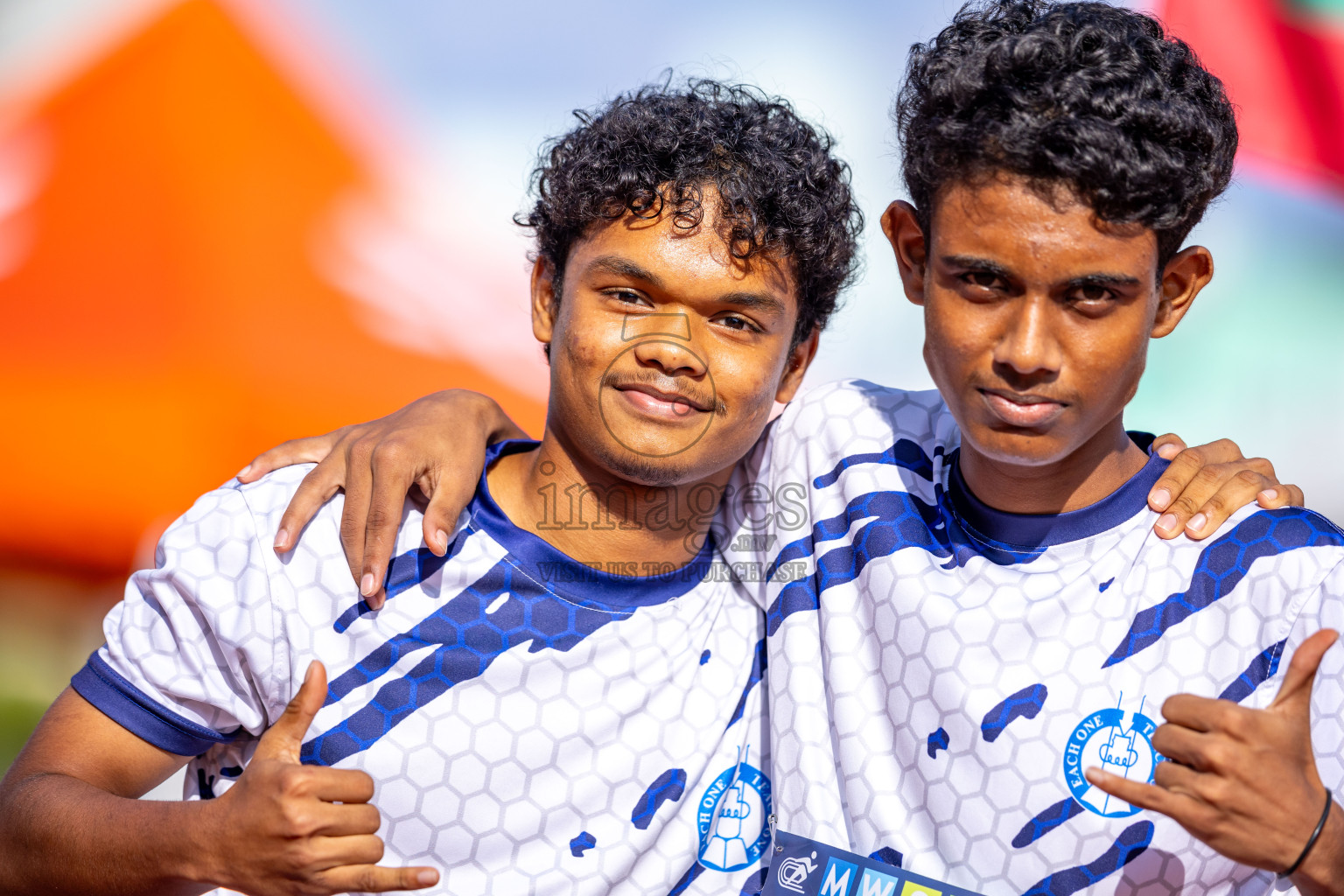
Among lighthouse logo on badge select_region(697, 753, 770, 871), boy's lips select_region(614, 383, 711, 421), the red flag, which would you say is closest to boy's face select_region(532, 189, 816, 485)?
boy's lips select_region(614, 383, 711, 421)

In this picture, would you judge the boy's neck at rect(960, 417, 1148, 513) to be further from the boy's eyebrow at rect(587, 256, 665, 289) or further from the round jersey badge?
the boy's eyebrow at rect(587, 256, 665, 289)

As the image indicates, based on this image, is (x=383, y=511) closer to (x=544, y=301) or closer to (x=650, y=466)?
(x=650, y=466)

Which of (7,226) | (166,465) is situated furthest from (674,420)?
(7,226)

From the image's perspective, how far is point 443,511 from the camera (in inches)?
66.5

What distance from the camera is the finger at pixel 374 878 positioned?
1242 millimetres

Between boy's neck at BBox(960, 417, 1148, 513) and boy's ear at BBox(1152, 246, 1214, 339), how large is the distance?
0.18 metres

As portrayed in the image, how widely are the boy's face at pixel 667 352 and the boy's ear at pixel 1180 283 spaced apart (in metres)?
→ 0.63

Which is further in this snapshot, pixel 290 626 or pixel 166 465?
pixel 166 465

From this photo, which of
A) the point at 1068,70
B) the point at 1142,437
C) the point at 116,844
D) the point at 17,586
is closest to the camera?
the point at 116,844

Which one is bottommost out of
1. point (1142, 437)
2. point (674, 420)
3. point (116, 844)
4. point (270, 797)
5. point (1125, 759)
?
point (116, 844)

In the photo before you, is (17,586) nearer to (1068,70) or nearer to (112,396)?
(112,396)

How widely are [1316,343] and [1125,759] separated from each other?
9.12 feet

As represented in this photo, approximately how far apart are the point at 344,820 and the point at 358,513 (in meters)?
0.54

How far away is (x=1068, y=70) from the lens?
1.55 metres
